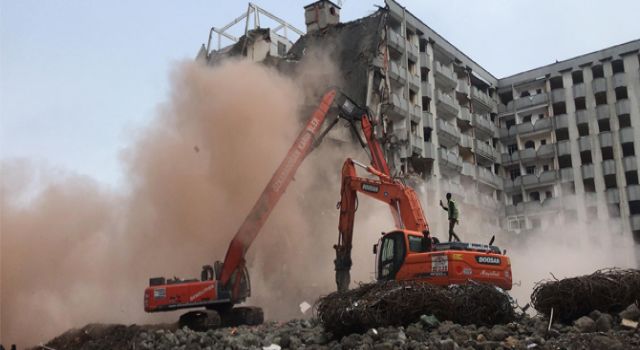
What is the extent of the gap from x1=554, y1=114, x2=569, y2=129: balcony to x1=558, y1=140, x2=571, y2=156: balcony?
136 cm

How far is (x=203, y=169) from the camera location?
28.1 meters

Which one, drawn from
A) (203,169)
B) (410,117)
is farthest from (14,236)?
(410,117)

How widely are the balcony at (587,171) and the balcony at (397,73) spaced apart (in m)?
19.0

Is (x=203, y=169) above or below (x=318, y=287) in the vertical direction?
above

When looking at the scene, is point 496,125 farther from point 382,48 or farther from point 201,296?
point 201,296

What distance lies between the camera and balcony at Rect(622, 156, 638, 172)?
1921 inches

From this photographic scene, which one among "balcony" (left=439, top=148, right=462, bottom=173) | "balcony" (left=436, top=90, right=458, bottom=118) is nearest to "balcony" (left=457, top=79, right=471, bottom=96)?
"balcony" (left=436, top=90, right=458, bottom=118)

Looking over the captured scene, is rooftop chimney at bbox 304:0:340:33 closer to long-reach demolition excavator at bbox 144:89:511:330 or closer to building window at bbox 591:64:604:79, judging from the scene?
long-reach demolition excavator at bbox 144:89:511:330

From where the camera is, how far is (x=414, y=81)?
146 feet

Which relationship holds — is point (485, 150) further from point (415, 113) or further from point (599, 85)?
point (415, 113)

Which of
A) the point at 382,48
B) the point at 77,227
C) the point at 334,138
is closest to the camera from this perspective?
the point at 77,227

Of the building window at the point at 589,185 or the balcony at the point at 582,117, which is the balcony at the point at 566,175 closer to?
the building window at the point at 589,185

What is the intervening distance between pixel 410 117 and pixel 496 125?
1745 centimetres

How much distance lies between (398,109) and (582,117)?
20680 millimetres
